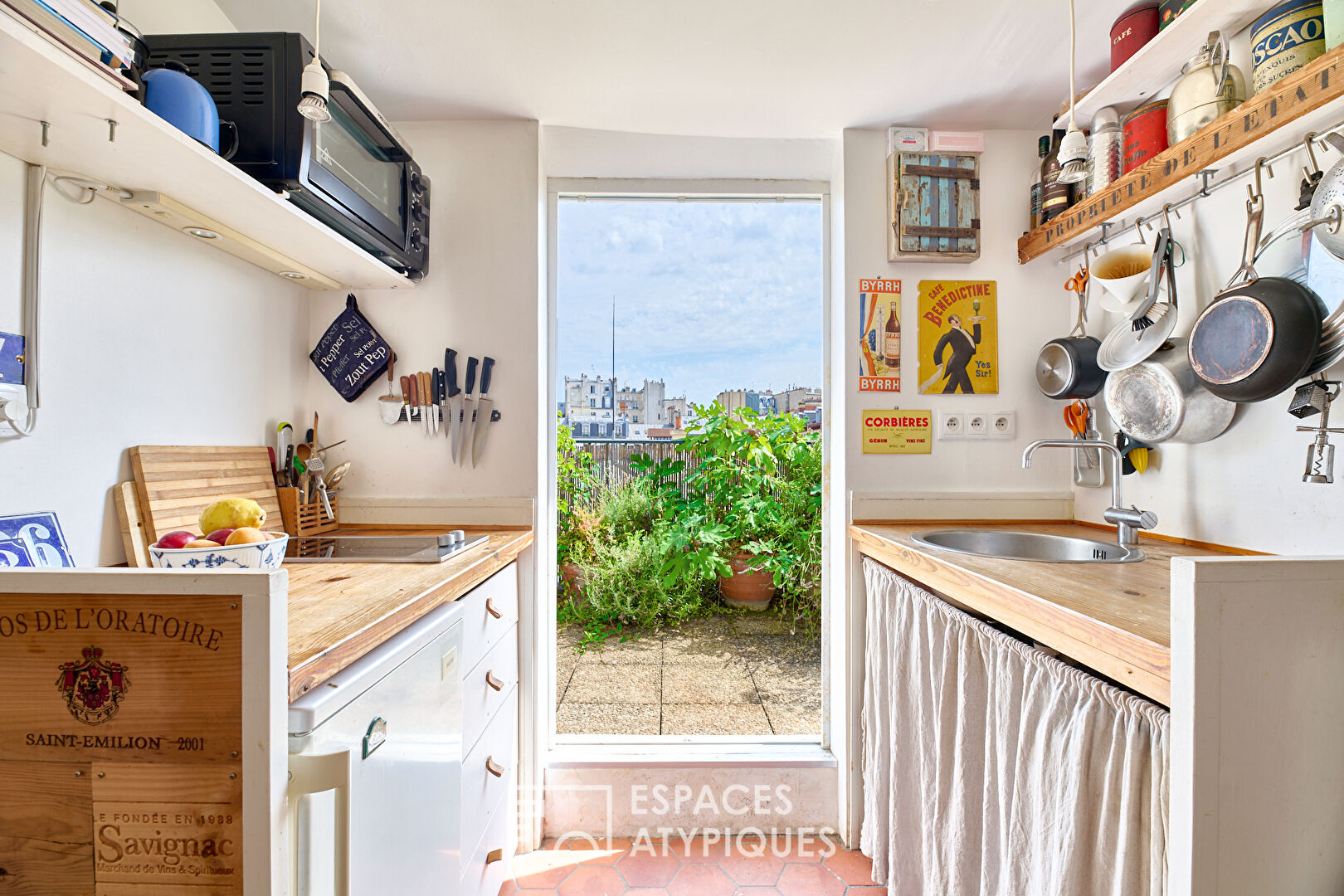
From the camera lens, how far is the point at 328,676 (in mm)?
785

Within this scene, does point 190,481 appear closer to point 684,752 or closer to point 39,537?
point 39,537

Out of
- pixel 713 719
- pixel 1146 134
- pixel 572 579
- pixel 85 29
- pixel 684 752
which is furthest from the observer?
pixel 572 579

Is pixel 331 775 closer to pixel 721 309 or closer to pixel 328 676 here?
pixel 328 676

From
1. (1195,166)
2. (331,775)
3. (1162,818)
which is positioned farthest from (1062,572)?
(331,775)

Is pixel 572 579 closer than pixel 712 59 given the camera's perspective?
No

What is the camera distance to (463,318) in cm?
198

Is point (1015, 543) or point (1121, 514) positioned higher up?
point (1121, 514)

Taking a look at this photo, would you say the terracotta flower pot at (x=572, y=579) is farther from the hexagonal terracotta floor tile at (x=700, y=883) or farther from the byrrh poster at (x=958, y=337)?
the byrrh poster at (x=958, y=337)

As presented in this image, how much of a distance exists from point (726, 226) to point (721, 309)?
0.35 meters

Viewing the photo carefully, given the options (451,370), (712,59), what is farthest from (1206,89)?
(451,370)

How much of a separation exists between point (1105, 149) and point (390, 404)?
218cm

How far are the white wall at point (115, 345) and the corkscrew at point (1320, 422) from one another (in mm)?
2257

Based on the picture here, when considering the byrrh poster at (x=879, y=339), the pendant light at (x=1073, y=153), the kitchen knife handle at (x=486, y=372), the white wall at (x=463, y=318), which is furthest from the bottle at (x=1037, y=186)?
the kitchen knife handle at (x=486, y=372)

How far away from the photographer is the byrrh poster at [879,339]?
2008 millimetres
